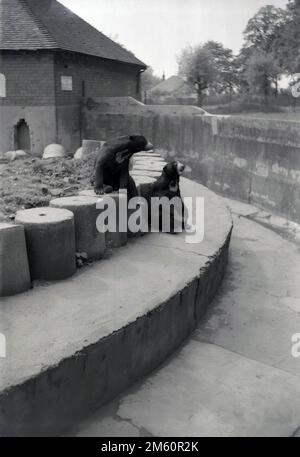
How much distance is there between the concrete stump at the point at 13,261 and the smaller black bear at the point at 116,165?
65.0 inches

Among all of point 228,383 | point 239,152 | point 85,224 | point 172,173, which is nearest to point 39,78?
point 239,152

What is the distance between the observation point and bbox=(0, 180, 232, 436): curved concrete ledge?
Answer: 8.38 ft

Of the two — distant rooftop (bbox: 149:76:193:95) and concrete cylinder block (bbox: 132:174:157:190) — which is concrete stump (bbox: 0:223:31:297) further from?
distant rooftop (bbox: 149:76:193:95)

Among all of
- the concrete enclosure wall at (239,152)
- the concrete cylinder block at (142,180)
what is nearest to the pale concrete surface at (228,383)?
the concrete cylinder block at (142,180)

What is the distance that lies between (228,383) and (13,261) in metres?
1.80

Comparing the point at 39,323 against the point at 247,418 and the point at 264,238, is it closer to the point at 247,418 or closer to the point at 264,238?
the point at 247,418

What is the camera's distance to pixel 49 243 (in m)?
3.54

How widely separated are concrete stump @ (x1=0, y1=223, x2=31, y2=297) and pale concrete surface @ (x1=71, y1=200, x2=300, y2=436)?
1.04 metres

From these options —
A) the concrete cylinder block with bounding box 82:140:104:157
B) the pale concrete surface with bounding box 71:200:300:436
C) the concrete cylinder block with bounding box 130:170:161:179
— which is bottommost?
the pale concrete surface with bounding box 71:200:300:436

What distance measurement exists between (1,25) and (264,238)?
13400mm

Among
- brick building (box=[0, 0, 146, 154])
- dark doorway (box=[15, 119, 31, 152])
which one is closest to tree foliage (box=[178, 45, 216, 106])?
brick building (box=[0, 0, 146, 154])

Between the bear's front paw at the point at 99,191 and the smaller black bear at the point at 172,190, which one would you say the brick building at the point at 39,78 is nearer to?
the smaller black bear at the point at 172,190

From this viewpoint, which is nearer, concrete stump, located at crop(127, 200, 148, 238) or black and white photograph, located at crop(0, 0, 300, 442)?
black and white photograph, located at crop(0, 0, 300, 442)
